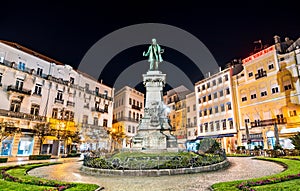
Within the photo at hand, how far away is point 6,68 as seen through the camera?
28.7 m

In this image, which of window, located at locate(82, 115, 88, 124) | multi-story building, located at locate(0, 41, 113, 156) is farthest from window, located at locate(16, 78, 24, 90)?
window, located at locate(82, 115, 88, 124)

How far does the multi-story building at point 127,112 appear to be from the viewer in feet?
158

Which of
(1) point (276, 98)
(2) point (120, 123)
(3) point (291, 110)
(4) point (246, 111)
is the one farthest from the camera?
(2) point (120, 123)

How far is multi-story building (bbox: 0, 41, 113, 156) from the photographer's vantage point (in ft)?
94.2

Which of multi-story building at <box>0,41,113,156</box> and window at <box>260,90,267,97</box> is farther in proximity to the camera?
window at <box>260,90,267,97</box>

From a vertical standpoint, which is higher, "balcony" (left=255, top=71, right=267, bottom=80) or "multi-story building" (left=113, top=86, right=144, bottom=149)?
"balcony" (left=255, top=71, right=267, bottom=80)

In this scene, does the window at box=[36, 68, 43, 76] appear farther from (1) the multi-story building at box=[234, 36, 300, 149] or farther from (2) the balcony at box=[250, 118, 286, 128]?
(2) the balcony at box=[250, 118, 286, 128]

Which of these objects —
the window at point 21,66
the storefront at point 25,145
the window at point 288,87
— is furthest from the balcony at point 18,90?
the window at point 288,87

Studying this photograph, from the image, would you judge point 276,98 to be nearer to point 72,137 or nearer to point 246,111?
point 246,111

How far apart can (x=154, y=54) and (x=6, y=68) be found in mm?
23470

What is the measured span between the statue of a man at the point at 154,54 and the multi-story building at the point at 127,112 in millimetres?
29861

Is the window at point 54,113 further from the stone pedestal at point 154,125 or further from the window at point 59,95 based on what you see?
the stone pedestal at point 154,125

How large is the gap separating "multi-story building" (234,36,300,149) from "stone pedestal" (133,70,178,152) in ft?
55.5

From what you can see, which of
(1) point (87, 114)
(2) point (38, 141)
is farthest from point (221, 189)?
(1) point (87, 114)
